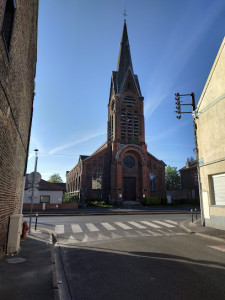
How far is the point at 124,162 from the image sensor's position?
37312mm

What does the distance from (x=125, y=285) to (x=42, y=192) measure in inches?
1023

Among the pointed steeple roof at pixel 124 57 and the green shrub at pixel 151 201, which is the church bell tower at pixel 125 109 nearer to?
the pointed steeple roof at pixel 124 57

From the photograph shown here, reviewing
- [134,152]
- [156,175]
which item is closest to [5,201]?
[134,152]

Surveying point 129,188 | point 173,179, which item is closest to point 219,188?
point 129,188

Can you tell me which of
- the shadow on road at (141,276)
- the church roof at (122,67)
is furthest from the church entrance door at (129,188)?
the shadow on road at (141,276)

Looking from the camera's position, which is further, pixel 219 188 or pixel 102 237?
pixel 219 188

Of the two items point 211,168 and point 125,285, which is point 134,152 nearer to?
point 211,168

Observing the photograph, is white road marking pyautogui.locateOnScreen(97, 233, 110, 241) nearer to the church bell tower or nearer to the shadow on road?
the shadow on road

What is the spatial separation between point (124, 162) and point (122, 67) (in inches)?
940

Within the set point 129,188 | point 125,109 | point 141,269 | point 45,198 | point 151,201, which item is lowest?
point 141,269

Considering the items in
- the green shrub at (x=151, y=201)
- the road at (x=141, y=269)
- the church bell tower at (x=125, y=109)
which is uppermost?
the church bell tower at (x=125, y=109)

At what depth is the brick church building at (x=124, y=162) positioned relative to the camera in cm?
3544

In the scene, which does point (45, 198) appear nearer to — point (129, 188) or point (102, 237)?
point (129, 188)

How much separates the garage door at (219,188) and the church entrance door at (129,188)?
25.3 meters
